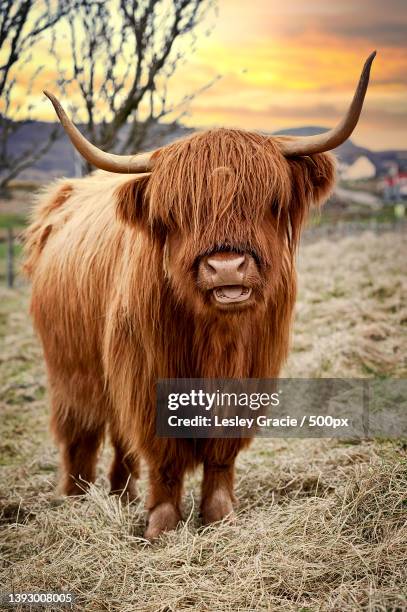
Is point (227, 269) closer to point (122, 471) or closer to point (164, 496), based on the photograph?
point (164, 496)

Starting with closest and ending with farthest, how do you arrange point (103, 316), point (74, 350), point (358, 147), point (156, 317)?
point (156, 317)
point (103, 316)
point (74, 350)
point (358, 147)

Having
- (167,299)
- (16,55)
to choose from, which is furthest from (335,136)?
(16,55)

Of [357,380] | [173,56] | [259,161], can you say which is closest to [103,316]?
[259,161]

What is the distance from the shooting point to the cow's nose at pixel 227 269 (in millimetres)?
2148

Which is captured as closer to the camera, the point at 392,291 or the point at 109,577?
the point at 109,577

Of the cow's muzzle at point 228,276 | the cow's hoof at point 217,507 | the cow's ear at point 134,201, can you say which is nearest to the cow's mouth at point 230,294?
the cow's muzzle at point 228,276

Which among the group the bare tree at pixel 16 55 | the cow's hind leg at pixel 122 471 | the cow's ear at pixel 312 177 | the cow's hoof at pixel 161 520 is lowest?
the cow's hind leg at pixel 122 471

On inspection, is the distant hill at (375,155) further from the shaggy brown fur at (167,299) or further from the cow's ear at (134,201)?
the cow's ear at (134,201)

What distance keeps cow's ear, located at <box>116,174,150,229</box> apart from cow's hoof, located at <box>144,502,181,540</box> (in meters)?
1.12

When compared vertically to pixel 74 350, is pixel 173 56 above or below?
above

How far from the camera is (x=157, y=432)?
2732mm

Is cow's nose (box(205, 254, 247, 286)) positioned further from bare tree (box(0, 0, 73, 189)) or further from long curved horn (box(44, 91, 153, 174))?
bare tree (box(0, 0, 73, 189))

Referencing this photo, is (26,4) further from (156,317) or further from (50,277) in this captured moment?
(156,317)

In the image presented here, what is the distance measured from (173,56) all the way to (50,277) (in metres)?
2.37
